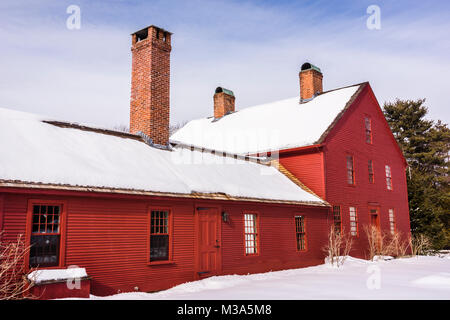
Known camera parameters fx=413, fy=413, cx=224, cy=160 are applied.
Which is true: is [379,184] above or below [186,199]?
above

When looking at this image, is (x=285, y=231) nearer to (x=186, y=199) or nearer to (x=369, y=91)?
(x=186, y=199)

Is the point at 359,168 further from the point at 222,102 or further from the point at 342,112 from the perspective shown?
the point at 222,102

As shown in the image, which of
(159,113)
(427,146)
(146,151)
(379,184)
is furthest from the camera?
(427,146)

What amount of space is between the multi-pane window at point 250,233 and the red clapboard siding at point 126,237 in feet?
0.95

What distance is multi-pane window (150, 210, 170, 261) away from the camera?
11828 millimetres

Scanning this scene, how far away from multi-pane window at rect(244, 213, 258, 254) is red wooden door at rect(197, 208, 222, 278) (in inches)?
62.8

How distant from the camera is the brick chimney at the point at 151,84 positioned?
15.5m

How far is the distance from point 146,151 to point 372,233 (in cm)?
1218

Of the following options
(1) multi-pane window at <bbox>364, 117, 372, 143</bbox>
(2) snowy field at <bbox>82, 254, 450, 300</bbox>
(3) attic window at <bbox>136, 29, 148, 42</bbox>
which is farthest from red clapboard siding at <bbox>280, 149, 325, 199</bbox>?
(3) attic window at <bbox>136, 29, 148, 42</bbox>

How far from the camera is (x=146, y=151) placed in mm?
Answer: 14172

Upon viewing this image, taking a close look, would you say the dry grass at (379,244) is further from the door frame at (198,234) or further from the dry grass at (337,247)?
the door frame at (198,234)

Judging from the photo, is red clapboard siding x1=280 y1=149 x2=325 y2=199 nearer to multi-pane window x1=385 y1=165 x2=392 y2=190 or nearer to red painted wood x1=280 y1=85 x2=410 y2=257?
red painted wood x1=280 y1=85 x2=410 y2=257

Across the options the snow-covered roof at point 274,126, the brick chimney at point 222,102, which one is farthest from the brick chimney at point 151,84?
the brick chimney at point 222,102
